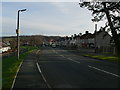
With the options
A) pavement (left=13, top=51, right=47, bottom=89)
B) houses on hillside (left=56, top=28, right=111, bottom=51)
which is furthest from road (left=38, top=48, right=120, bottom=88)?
houses on hillside (left=56, top=28, right=111, bottom=51)

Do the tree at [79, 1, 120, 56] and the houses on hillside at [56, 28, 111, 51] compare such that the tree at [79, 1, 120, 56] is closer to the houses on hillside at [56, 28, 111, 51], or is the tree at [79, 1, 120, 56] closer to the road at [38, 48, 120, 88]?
the road at [38, 48, 120, 88]

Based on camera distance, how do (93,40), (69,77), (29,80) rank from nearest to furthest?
1. (29,80)
2. (69,77)
3. (93,40)

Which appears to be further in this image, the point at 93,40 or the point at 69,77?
the point at 93,40

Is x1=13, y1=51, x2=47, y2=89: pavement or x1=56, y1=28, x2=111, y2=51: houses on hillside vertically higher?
x1=56, y1=28, x2=111, y2=51: houses on hillside

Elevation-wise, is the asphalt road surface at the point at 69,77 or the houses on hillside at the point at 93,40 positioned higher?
the houses on hillside at the point at 93,40

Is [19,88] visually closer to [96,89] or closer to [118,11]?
[96,89]

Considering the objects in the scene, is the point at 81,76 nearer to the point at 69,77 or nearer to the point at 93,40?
the point at 69,77

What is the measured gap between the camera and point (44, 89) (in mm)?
9312

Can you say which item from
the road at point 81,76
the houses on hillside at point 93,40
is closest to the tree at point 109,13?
the road at point 81,76

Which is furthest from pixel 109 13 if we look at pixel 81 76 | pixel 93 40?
pixel 93 40

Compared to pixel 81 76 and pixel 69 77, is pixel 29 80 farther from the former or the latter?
pixel 81 76

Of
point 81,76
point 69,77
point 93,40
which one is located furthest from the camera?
Answer: point 93,40

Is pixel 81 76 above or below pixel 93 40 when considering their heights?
below

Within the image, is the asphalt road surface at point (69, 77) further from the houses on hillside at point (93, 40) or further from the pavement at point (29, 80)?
the houses on hillside at point (93, 40)
